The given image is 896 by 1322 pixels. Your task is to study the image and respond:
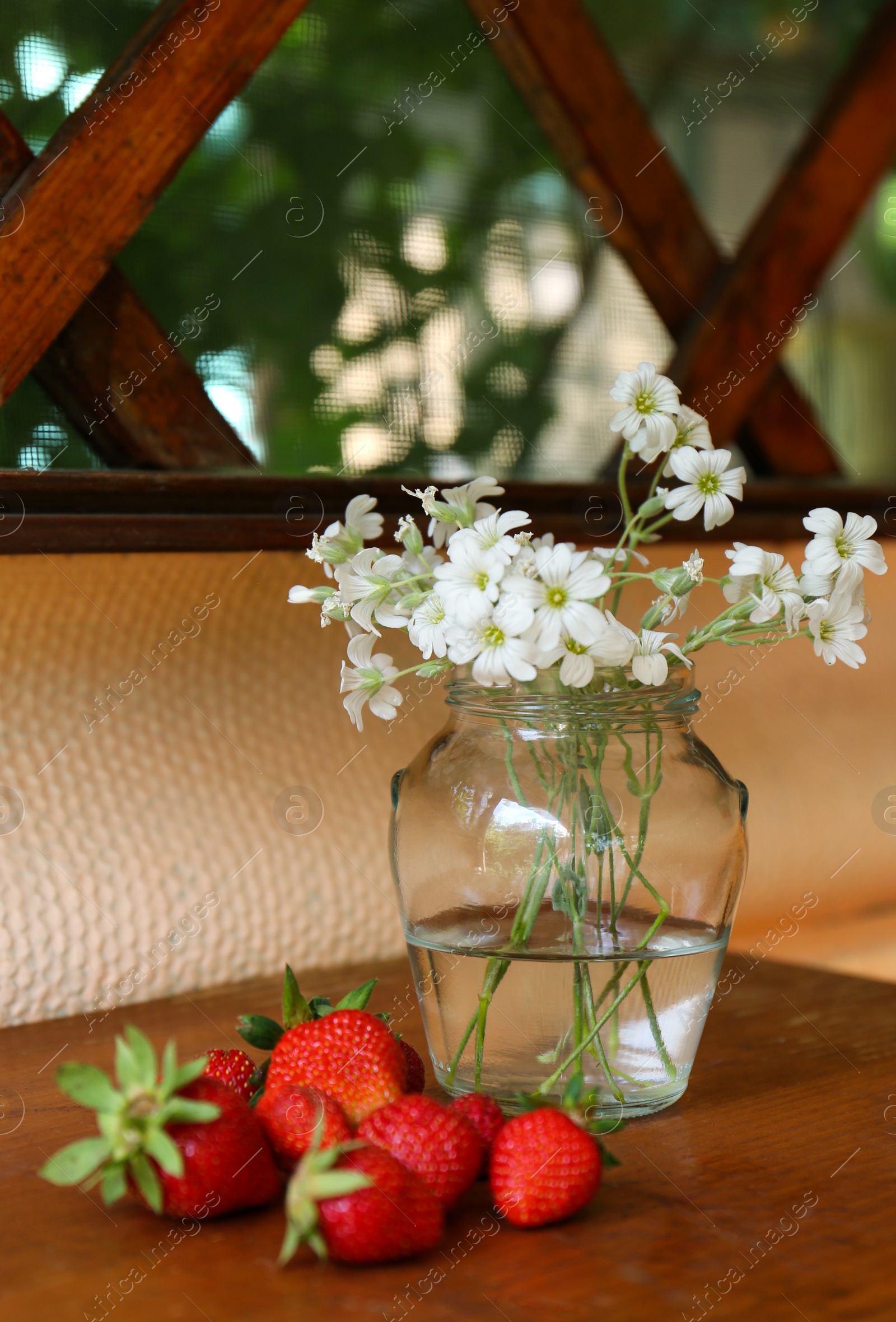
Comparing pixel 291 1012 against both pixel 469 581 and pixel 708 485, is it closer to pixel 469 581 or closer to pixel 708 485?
pixel 469 581

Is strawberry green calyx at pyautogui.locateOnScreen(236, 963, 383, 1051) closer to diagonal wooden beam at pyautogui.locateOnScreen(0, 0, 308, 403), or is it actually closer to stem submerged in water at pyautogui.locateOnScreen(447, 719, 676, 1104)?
stem submerged in water at pyautogui.locateOnScreen(447, 719, 676, 1104)

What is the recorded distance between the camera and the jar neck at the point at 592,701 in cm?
77

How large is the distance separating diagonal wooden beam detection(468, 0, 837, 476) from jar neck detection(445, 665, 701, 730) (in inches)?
37.3

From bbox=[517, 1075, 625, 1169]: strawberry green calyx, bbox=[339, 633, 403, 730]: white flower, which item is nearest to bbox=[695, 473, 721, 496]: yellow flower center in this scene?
bbox=[339, 633, 403, 730]: white flower

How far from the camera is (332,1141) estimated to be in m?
0.65

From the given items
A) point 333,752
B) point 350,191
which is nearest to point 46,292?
point 350,191

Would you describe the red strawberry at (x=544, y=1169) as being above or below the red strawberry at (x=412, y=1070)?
below

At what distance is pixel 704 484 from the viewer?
787 mm

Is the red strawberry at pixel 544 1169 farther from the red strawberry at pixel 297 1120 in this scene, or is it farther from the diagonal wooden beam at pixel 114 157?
the diagonal wooden beam at pixel 114 157

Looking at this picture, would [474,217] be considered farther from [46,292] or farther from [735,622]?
[735,622]

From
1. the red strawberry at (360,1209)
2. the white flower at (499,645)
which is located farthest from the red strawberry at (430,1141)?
the white flower at (499,645)

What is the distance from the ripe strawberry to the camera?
584 millimetres

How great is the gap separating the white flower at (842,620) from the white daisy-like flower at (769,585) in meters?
0.01

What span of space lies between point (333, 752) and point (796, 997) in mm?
520
